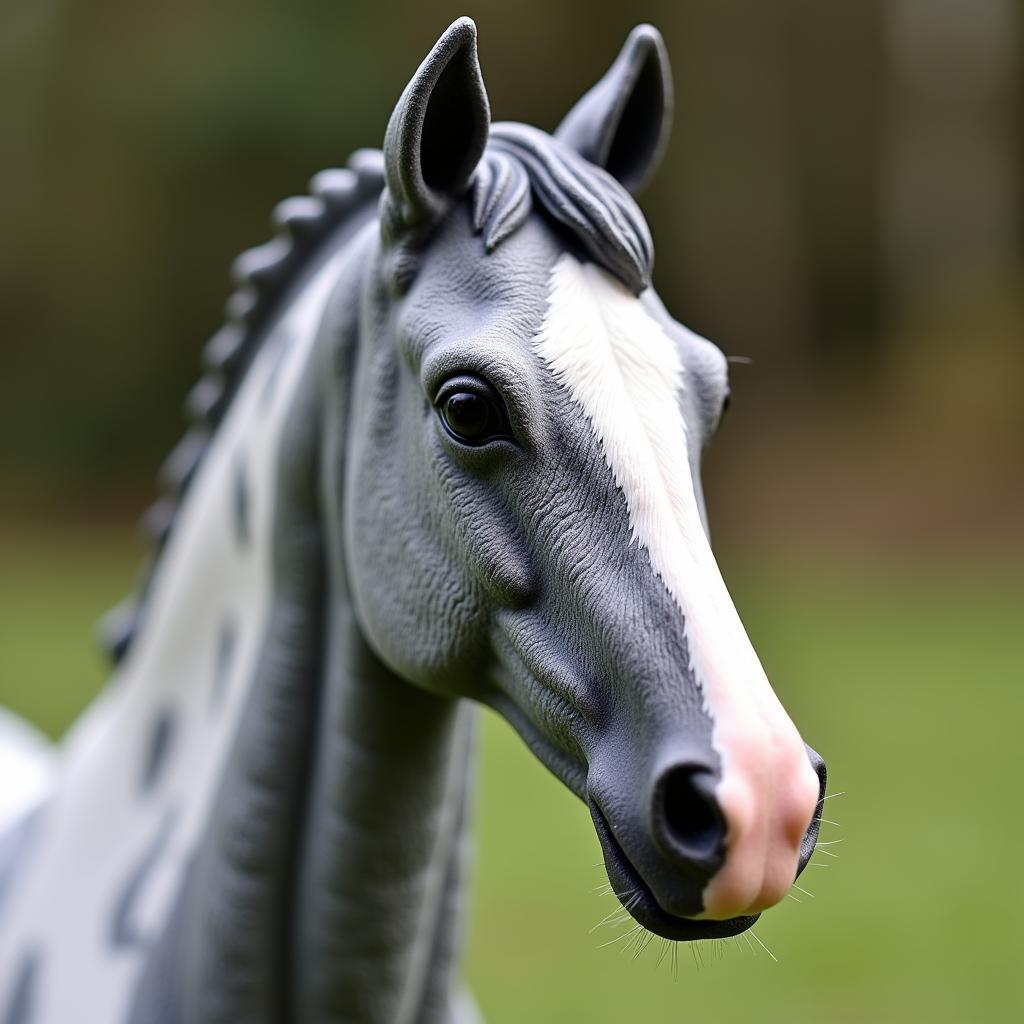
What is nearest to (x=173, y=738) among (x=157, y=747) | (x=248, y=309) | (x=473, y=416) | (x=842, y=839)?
(x=157, y=747)

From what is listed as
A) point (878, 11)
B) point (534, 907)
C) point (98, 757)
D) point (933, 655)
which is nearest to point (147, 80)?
point (878, 11)

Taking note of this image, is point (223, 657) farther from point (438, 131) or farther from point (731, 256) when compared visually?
point (731, 256)

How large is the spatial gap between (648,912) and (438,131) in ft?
1.64

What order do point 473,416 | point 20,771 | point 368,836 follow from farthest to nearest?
point 20,771
point 368,836
point 473,416

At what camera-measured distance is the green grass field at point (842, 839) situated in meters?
2.46

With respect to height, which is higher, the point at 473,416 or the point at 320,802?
the point at 473,416

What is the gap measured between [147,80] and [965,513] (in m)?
5.70

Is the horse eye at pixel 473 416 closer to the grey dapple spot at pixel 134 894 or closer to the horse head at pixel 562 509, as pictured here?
the horse head at pixel 562 509

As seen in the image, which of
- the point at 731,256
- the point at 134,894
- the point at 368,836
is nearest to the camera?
the point at 368,836

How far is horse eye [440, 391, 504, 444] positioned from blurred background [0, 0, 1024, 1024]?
13.4 ft

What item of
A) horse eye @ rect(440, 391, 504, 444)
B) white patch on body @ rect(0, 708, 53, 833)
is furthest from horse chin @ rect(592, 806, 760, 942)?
white patch on body @ rect(0, 708, 53, 833)

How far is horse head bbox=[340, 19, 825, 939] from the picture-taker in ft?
2.07

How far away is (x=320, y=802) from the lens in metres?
0.91

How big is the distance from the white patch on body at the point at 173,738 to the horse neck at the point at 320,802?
0.05 metres
